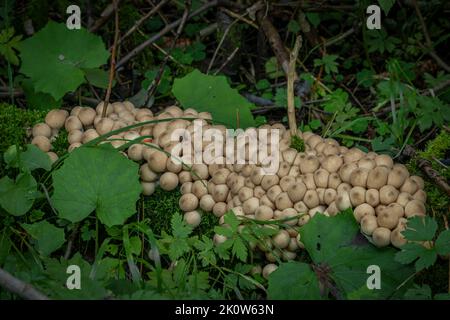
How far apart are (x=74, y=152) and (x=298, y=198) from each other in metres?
0.89

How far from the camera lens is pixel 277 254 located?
8.11ft

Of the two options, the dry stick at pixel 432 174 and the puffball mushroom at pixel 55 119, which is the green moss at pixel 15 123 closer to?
the puffball mushroom at pixel 55 119

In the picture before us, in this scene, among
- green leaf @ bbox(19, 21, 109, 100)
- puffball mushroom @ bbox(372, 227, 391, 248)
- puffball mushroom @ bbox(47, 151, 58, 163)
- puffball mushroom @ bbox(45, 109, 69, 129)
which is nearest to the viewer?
puffball mushroom @ bbox(372, 227, 391, 248)

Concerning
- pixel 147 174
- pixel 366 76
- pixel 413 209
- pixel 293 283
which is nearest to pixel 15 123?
pixel 147 174

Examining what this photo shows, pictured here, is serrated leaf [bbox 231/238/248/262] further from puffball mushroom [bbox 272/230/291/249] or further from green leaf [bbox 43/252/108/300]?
green leaf [bbox 43/252/108/300]

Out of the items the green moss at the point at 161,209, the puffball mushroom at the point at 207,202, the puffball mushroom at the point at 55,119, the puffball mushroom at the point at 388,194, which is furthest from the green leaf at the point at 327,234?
the puffball mushroom at the point at 55,119

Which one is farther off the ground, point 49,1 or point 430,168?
point 49,1

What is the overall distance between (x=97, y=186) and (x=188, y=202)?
362 millimetres

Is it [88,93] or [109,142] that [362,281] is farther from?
[88,93]

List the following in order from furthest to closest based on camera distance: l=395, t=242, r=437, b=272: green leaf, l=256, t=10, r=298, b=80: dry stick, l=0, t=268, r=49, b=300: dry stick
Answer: l=256, t=10, r=298, b=80: dry stick
l=395, t=242, r=437, b=272: green leaf
l=0, t=268, r=49, b=300: dry stick

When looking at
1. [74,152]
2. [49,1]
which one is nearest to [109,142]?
[74,152]

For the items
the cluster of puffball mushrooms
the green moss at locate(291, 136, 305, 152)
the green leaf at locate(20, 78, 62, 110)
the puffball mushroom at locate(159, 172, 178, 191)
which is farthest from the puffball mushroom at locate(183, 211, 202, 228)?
the green leaf at locate(20, 78, 62, 110)

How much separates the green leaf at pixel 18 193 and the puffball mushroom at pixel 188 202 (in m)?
0.58

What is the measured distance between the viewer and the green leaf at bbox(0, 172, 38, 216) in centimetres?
250
